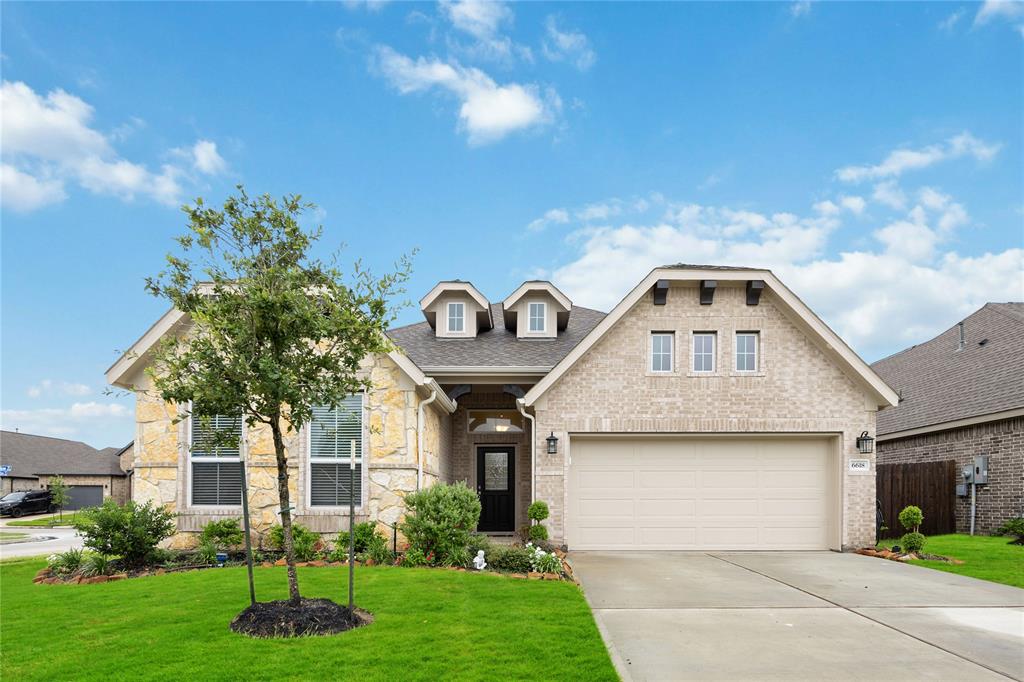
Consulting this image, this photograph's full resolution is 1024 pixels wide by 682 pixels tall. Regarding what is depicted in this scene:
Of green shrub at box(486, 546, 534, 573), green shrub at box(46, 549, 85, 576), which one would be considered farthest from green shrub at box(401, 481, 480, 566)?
green shrub at box(46, 549, 85, 576)

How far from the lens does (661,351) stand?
13.6 metres

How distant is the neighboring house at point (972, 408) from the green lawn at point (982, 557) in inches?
55.3

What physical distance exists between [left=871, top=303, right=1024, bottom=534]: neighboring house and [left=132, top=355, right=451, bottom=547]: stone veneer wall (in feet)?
45.3

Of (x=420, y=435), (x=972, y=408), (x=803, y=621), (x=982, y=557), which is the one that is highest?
(x=972, y=408)

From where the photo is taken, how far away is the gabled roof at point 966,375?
53.7 ft

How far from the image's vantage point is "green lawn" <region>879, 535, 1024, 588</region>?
10.4 meters

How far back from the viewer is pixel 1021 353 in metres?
16.8

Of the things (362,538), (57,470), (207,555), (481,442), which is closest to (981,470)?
(481,442)

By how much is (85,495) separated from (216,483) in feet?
126

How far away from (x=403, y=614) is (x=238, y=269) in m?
4.24

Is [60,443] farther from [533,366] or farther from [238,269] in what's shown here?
[238,269]

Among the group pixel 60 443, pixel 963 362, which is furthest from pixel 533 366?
pixel 60 443

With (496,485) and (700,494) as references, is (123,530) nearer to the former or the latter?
(496,485)

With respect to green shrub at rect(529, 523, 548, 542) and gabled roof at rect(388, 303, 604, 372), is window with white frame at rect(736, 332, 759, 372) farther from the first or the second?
green shrub at rect(529, 523, 548, 542)
